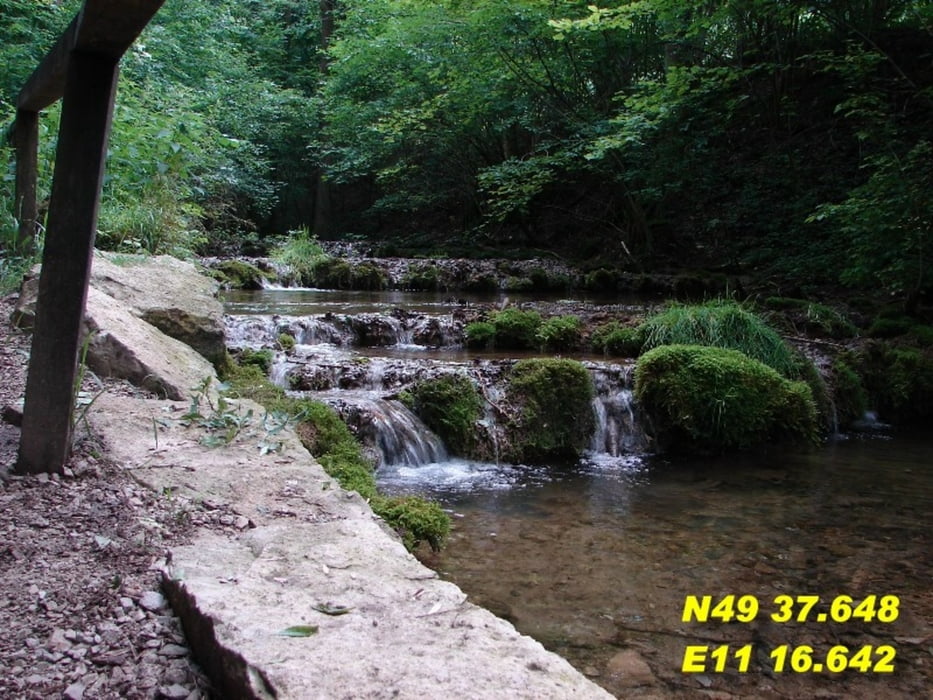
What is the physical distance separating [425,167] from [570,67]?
214 inches

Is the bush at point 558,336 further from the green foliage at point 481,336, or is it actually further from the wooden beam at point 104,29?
the wooden beam at point 104,29

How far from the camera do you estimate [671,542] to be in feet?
14.3

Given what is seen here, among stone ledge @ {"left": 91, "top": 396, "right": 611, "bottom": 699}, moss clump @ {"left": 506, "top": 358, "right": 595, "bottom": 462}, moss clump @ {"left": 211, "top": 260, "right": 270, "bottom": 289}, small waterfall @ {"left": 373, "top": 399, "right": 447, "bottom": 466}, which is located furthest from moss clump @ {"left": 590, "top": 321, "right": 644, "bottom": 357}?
moss clump @ {"left": 211, "top": 260, "right": 270, "bottom": 289}

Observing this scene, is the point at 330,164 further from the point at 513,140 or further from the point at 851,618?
the point at 851,618

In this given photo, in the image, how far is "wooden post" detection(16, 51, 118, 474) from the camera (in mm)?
2275

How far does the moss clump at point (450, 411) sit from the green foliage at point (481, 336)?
232cm

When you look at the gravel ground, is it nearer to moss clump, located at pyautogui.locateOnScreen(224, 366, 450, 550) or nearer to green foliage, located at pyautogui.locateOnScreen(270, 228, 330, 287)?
moss clump, located at pyautogui.locateOnScreen(224, 366, 450, 550)

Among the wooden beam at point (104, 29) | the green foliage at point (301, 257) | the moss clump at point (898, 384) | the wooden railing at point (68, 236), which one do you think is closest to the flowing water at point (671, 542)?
the moss clump at point (898, 384)

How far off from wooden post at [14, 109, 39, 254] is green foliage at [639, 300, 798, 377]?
589 cm

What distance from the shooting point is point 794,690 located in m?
2.90

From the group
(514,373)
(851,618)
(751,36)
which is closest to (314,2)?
(751,36)

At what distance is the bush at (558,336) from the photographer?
8547mm

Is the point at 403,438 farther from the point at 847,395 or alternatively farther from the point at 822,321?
the point at 822,321

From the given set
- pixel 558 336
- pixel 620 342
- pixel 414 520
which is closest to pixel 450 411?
pixel 414 520
